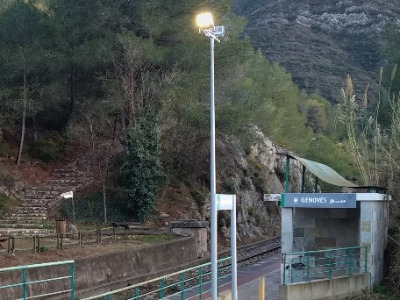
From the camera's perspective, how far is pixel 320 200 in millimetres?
19344

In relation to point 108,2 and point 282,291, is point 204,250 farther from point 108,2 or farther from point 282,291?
point 108,2

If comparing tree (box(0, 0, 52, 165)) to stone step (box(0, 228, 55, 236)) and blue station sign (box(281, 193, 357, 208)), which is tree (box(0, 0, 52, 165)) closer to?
stone step (box(0, 228, 55, 236))

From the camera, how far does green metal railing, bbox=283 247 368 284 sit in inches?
735

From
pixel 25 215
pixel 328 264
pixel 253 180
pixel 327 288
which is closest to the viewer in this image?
pixel 327 288

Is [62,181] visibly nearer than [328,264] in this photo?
No

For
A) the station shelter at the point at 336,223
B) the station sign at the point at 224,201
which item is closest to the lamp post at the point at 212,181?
the station sign at the point at 224,201

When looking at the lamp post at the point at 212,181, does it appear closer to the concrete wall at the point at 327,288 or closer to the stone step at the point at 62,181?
the concrete wall at the point at 327,288

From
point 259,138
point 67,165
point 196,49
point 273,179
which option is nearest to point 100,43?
point 196,49

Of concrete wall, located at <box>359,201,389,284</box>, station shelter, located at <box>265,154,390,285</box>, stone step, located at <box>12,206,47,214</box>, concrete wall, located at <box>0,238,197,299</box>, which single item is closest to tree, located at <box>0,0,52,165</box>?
stone step, located at <box>12,206,47,214</box>

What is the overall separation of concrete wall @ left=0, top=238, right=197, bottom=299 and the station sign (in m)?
7.34

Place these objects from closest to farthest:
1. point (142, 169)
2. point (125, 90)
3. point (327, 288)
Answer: point (327, 288), point (142, 169), point (125, 90)

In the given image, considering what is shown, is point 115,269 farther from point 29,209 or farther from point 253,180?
point 253,180

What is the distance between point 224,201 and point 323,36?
5570 inches

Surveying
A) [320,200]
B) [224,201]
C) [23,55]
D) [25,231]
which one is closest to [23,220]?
[25,231]
